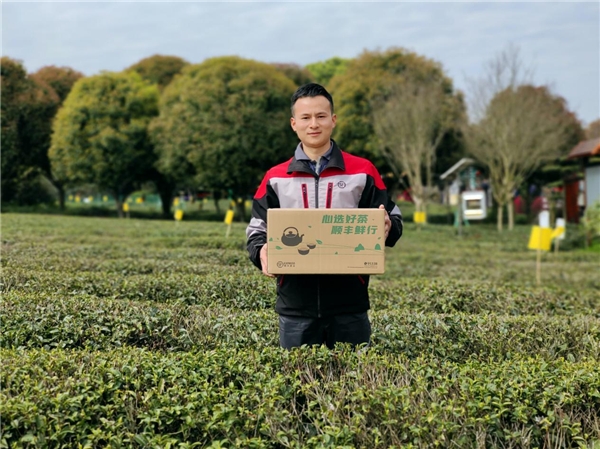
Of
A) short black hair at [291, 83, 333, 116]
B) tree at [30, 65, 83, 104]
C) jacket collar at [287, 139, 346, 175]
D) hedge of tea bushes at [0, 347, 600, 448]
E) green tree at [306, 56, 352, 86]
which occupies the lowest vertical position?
hedge of tea bushes at [0, 347, 600, 448]

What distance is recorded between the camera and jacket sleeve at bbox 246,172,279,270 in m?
3.56

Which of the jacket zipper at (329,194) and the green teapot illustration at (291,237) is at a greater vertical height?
the jacket zipper at (329,194)

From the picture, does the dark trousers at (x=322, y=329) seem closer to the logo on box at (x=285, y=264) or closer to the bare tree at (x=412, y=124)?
the logo on box at (x=285, y=264)

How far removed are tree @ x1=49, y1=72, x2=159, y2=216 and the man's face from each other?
28730mm

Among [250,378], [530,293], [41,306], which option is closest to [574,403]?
[250,378]

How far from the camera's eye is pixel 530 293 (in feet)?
25.2

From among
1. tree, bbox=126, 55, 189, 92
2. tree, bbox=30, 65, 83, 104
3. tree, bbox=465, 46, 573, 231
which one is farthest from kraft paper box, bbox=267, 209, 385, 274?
tree, bbox=126, 55, 189, 92

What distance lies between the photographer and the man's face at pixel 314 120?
3535 millimetres

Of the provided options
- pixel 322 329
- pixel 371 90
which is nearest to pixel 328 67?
pixel 371 90

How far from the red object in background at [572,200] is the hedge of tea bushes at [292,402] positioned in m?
29.4

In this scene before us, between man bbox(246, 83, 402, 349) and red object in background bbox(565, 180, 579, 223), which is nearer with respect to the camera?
man bbox(246, 83, 402, 349)

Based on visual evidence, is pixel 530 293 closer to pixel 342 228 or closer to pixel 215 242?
pixel 342 228

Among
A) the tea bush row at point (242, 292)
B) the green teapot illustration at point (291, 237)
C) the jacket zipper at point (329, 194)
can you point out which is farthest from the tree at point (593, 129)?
the green teapot illustration at point (291, 237)

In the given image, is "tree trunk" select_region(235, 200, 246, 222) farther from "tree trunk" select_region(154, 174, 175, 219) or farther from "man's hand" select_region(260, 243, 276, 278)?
"man's hand" select_region(260, 243, 276, 278)
